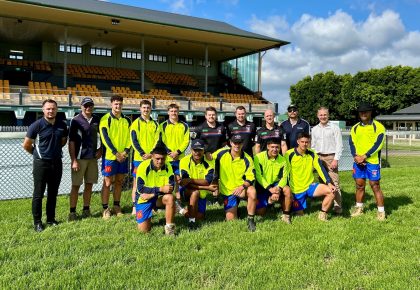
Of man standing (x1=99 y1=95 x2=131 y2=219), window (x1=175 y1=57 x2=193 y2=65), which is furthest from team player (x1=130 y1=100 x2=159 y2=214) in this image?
window (x1=175 y1=57 x2=193 y2=65)

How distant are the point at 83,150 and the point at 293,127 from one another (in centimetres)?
364

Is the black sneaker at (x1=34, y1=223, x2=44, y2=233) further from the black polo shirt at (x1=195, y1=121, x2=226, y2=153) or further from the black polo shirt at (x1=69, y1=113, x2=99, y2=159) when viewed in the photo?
the black polo shirt at (x1=195, y1=121, x2=226, y2=153)

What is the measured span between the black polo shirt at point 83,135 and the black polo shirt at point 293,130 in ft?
10.9

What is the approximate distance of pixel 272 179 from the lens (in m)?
5.94

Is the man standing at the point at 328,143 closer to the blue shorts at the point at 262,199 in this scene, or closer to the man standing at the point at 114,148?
the blue shorts at the point at 262,199

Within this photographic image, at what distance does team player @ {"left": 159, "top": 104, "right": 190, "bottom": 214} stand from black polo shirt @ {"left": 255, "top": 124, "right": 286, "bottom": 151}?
4.48ft

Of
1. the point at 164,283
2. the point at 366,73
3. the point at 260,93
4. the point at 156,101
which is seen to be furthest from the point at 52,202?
the point at 366,73

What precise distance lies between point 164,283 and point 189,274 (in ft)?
0.99

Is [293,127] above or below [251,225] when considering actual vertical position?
above

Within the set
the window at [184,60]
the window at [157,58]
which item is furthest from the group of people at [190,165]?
the window at [184,60]

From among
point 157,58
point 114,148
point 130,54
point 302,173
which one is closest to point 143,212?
point 114,148

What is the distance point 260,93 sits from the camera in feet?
106

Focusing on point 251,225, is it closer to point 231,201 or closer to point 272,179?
point 231,201

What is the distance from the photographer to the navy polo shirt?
17.1 ft
